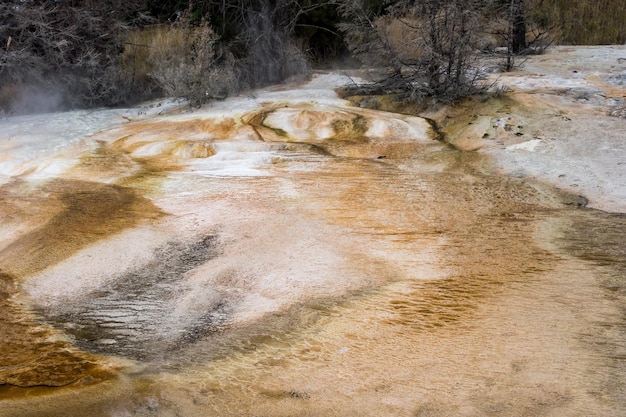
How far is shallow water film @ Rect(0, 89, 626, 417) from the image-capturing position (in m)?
3.43

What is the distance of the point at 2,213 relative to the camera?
593cm

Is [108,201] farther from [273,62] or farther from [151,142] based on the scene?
[273,62]

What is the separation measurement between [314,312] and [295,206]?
1.86 meters

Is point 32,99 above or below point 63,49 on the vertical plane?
below

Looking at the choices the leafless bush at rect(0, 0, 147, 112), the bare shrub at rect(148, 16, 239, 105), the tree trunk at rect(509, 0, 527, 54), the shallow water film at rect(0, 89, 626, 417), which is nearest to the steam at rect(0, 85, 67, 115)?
the leafless bush at rect(0, 0, 147, 112)

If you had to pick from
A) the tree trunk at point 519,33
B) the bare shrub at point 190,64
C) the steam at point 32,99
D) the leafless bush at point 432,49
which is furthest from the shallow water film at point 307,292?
the tree trunk at point 519,33

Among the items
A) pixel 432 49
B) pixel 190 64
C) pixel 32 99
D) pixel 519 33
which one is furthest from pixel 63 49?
pixel 519 33

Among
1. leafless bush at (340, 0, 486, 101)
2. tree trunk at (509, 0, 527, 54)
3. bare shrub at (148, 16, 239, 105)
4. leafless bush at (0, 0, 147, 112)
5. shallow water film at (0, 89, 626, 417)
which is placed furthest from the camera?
tree trunk at (509, 0, 527, 54)

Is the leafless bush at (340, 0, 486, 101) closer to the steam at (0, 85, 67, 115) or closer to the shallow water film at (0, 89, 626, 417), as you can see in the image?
the shallow water film at (0, 89, 626, 417)

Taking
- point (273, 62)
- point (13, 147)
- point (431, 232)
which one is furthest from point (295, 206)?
point (273, 62)

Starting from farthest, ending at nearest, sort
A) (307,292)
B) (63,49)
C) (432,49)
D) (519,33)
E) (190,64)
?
(519,33) → (190,64) → (63,49) → (432,49) → (307,292)

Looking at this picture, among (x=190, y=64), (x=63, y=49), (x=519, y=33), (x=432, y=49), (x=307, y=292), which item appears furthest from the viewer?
(x=519, y=33)

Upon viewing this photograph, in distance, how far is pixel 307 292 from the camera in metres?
4.44

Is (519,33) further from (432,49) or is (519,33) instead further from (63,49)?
(63,49)
